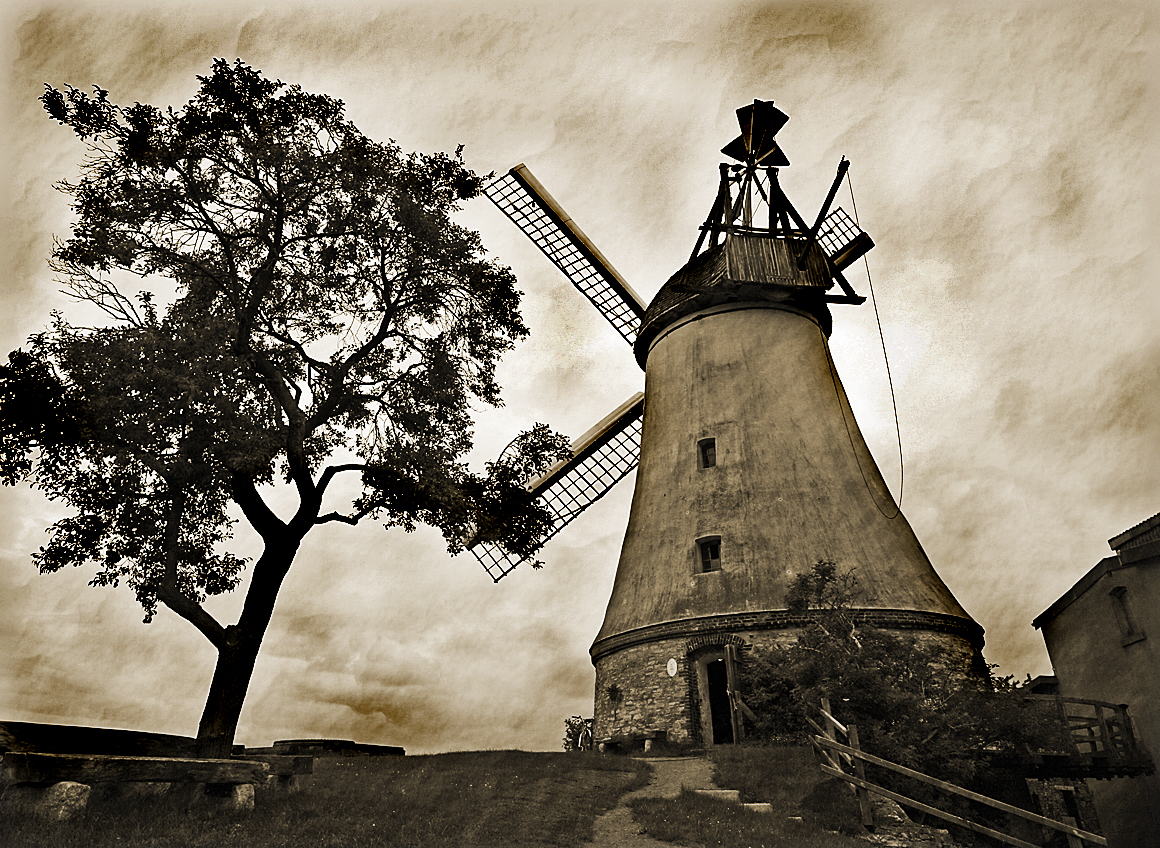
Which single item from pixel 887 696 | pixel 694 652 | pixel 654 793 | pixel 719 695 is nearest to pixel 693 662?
pixel 694 652

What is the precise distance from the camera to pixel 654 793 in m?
11.2

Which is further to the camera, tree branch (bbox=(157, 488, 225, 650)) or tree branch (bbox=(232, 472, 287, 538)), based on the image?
tree branch (bbox=(232, 472, 287, 538))

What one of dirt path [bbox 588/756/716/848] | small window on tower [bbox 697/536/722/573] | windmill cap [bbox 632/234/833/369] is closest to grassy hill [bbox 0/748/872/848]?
dirt path [bbox 588/756/716/848]

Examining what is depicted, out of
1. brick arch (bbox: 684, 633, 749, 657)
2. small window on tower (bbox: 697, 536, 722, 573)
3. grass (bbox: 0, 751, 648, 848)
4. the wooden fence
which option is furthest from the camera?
small window on tower (bbox: 697, 536, 722, 573)

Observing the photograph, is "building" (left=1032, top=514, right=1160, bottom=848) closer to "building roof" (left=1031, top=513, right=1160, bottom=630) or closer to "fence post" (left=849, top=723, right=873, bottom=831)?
"building roof" (left=1031, top=513, right=1160, bottom=630)

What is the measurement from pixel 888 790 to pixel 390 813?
6350 millimetres

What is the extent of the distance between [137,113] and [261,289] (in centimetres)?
300

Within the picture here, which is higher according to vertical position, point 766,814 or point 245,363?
point 245,363

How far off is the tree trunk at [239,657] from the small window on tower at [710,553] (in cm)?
953

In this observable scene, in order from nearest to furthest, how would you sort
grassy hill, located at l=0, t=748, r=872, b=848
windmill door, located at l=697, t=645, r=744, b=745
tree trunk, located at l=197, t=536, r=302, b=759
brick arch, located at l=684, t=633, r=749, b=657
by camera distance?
grassy hill, located at l=0, t=748, r=872, b=848 < tree trunk, located at l=197, t=536, r=302, b=759 < windmill door, located at l=697, t=645, r=744, b=745 < brick arch, located at l=684, t=633, r=749, b=657

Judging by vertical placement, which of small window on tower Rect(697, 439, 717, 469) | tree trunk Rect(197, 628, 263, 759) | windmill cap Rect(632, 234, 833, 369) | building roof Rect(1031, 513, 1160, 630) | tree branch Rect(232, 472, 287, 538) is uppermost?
windmill cap Rect(632, 234, 833, 369)

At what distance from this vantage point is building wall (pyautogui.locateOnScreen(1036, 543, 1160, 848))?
15906 mm

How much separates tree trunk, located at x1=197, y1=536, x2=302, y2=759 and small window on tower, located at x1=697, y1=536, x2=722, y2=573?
375 inches

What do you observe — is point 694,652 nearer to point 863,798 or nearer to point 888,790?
point 888,790
